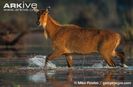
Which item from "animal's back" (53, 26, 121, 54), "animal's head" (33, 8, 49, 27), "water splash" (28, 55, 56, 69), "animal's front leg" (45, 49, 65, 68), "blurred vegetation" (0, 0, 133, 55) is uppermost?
"animal's head" (33, 8, 49, 27)

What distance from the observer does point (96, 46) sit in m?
19.6

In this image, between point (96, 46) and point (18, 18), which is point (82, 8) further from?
Answer: point (96, 46)

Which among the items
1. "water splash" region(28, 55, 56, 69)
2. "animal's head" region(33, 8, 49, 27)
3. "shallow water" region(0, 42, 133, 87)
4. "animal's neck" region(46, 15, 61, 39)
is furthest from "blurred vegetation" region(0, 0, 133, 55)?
"animal's head" region(33, 8, 49, 27)

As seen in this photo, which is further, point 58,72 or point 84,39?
point 84,39

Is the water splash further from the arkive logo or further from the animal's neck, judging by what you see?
the arkive logo

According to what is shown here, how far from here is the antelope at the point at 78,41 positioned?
19375 mm

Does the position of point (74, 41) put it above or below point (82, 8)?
above

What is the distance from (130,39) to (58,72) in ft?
37.9

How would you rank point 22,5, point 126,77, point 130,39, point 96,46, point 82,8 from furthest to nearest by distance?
point 82,8 < point 130,39 < point 22,5 < point 96,46 < point 126,77

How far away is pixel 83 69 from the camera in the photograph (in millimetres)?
18734

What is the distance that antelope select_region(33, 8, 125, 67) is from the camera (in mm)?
19375

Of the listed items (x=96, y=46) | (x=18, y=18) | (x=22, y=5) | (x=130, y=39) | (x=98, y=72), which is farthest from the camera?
(x=18, y=18)

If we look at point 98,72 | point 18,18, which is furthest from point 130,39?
point 98,72

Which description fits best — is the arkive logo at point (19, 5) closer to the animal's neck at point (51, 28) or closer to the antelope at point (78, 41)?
the animal's neck at point (51, 28)
